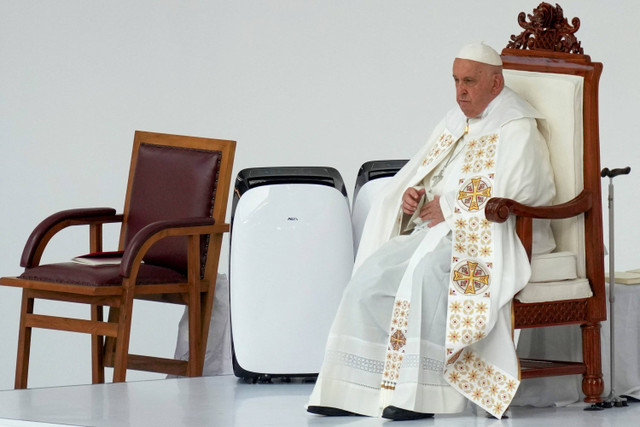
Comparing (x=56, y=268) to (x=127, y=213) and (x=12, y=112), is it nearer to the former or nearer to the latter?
(x=127, y=213)

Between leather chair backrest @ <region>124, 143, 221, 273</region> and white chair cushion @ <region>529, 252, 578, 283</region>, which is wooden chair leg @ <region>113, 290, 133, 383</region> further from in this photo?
white chair cushion @ <region>529, 252, 578, 283</region>

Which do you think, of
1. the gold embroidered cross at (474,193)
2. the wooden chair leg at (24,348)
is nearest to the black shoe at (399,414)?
the gold embroidered cross at (474,193)

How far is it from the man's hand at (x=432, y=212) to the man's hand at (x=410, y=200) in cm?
3

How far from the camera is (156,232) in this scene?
4.80 metres

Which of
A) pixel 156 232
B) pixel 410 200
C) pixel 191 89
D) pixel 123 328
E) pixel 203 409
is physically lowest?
A: pixel 203 409

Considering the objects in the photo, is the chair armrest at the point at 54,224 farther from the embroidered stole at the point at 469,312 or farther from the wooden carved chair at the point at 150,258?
the embroidered stole at the point at 469,312

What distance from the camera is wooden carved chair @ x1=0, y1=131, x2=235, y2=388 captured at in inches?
188

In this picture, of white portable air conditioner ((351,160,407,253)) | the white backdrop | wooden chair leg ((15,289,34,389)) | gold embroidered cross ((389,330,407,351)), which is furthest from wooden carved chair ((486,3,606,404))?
wooden chair leg ((15,289,34,389))

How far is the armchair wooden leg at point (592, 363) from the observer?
13.4 ft

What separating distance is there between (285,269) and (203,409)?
0.79 meters

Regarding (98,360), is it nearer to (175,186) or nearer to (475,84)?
(175,186)

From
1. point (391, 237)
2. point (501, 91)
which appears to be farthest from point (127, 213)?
point (501, 91)

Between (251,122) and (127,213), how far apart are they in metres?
1.64

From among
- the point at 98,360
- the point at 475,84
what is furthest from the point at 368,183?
the point at 98,360
